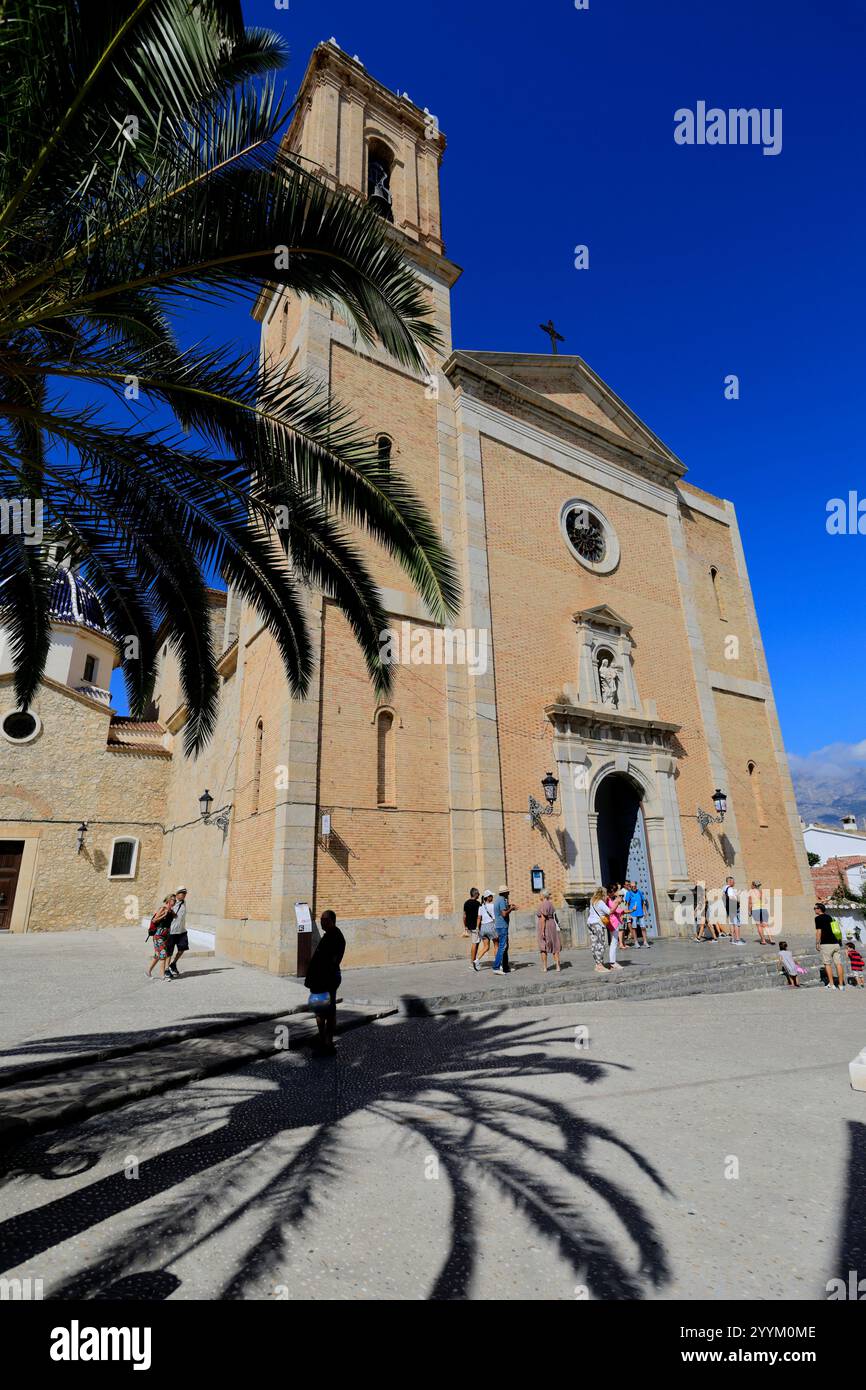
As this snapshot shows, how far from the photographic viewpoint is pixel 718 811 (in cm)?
1797

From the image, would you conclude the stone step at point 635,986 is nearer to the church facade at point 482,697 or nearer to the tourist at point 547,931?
the tourist at point 547,931

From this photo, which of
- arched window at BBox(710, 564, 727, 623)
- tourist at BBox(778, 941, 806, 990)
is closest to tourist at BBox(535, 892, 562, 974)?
tourist at BBox(778, 941, 806, 990)

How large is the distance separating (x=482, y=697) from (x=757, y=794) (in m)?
10.8

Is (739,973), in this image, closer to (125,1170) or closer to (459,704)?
(459,704)

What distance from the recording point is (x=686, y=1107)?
4984mm

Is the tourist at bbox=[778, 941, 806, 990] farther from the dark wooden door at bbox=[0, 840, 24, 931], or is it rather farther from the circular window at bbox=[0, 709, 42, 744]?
the circular window at bbox=[0, 709, 42, 744]

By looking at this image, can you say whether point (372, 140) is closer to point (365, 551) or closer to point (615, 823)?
point (365, 551)

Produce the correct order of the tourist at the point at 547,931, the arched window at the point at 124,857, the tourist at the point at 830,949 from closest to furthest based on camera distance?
the tourist at the point at 547,931
the tourist at the point at 830,949
the arched window at the point at 124,857

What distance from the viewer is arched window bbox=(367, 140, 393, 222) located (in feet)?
60.2

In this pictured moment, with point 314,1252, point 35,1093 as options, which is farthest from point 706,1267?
point 35,1093

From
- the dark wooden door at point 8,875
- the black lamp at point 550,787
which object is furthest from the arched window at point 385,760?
the dark wooden door at point 8,875

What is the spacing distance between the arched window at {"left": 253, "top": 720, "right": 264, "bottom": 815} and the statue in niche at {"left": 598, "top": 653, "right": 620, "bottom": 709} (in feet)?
27.6

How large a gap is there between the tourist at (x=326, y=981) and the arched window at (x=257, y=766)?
7.14 meters

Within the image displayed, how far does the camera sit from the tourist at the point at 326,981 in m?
6.71
